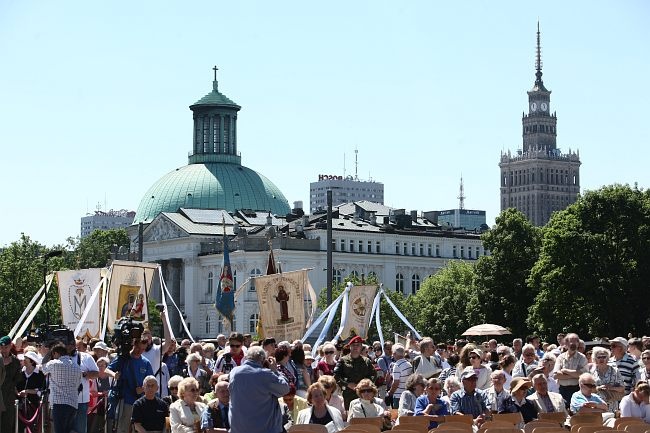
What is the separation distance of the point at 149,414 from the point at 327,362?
6141mm

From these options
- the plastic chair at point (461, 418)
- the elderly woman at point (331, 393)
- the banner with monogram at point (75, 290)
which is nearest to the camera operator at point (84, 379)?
the elderly woman at point (331, 393)

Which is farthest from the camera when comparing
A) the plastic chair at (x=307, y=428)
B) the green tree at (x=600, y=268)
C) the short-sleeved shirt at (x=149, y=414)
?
the green tree at (x=600, y=268)

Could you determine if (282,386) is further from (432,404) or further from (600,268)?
(600,268)

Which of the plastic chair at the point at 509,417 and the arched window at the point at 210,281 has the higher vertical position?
the arched window at the point at 210,281

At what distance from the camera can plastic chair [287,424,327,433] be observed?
1911cm

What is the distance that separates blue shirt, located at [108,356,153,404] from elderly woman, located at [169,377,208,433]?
2.76m

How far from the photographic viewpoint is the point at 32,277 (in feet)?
349

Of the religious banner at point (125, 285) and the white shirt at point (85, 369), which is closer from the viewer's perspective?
the white shirt at point (85, 369)

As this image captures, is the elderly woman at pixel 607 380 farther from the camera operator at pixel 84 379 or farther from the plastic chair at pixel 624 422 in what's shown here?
the camera operator at pixel 84 379

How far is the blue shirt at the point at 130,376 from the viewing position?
23.6 m

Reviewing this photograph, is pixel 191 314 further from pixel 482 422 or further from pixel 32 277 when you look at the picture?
pixel 482 422

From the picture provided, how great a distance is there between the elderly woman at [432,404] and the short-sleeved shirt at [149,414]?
370 cm

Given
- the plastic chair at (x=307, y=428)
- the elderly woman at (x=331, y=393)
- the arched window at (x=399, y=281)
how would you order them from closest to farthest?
the plastic chair at (x=307, y=428), the elderly woman at (x=331, y=393), the arched window at (x=399, y=281)

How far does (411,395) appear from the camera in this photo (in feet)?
75.8
